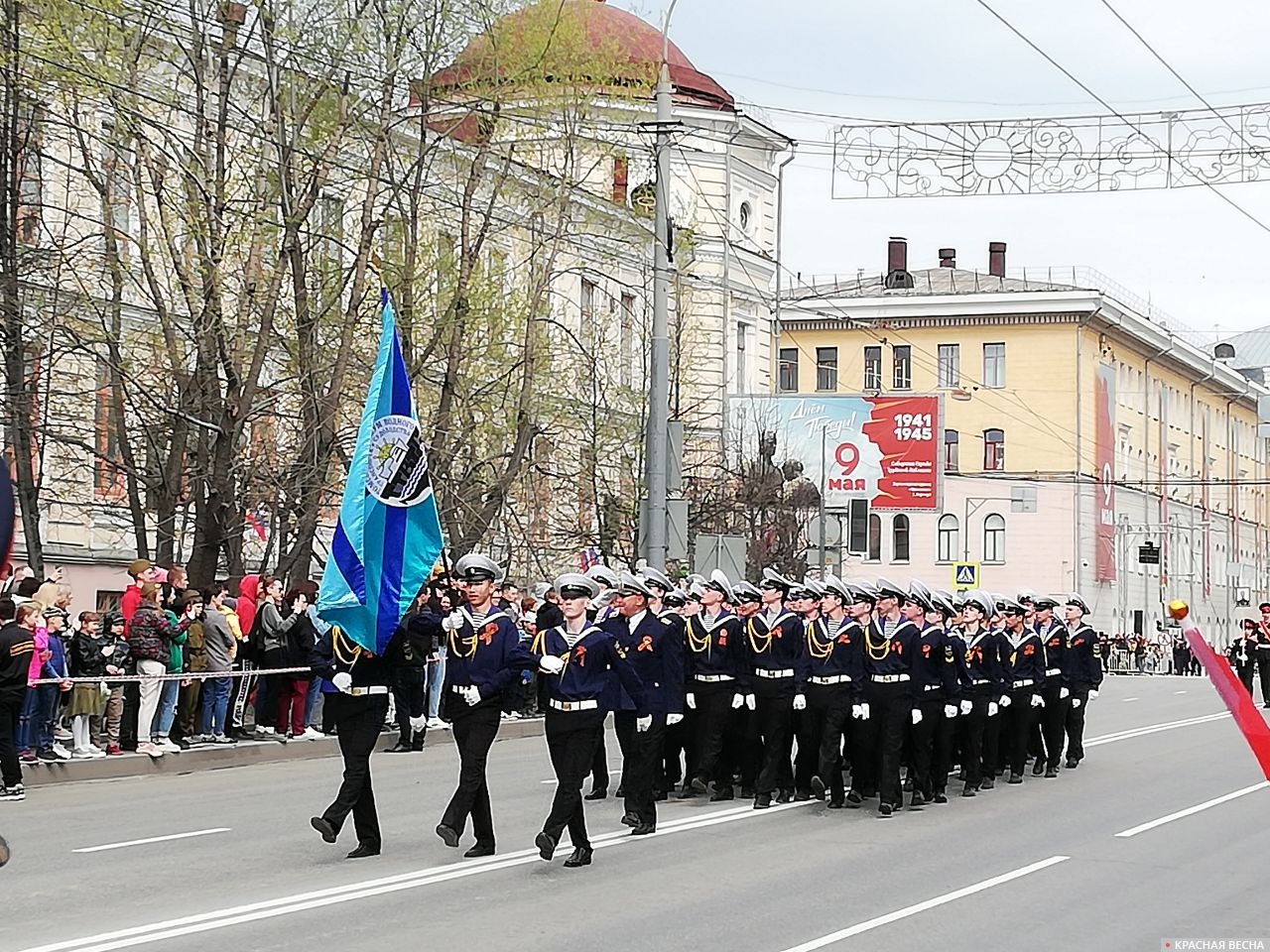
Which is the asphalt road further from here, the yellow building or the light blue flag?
the yellow building

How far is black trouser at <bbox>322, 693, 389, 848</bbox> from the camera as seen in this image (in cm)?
1247

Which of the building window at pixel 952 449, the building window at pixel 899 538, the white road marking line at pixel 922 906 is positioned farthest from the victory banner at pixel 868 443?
the building window at pixel 952 449

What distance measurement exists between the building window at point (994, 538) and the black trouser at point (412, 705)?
5299 cm

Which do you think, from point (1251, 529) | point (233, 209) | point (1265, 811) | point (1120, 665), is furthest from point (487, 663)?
point (1251, 529)

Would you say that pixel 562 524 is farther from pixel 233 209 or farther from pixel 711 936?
pixel 711 936

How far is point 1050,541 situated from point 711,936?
214ft

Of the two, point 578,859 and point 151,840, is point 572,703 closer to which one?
point 578,859

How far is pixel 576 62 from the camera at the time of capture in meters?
29.5

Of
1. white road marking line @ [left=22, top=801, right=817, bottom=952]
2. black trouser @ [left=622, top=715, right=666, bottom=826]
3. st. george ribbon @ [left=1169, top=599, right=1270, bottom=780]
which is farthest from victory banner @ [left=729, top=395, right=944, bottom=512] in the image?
st. george ribbon @ [left=1169, top=599, right=1270, bottom=780]

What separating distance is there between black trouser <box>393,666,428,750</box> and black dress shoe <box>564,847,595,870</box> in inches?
359

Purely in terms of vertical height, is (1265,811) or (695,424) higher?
(695,424)

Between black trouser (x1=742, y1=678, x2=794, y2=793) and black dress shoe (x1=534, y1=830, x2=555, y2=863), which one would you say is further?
black trouser (x1=742, y1=678, x2=794, y2=793)

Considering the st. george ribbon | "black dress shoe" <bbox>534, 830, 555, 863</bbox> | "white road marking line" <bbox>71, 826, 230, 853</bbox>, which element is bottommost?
"white road marking line" <bbox>71, 826, 230, 853</bbox>

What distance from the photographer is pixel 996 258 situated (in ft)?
279
